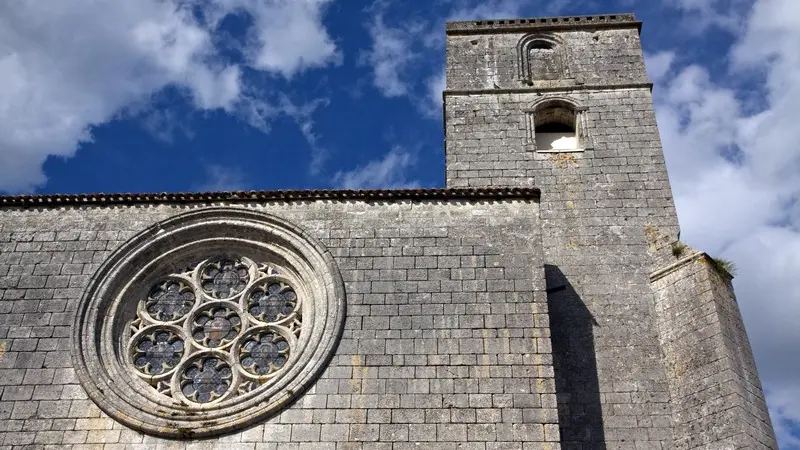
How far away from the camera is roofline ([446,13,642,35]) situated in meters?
15.3

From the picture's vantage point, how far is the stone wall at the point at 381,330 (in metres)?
8.72

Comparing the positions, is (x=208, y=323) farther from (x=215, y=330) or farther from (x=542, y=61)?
(x=542, y=61)

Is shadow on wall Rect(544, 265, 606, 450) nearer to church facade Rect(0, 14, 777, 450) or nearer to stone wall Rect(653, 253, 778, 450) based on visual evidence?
church facade Rect(0, 14, 777, 450)

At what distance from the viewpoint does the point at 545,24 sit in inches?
608

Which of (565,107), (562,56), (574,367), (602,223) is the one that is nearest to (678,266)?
(602,223)

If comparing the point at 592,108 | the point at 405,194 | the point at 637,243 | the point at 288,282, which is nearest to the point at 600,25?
the point at 592,108

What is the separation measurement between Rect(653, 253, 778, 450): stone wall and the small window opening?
3.43 meters

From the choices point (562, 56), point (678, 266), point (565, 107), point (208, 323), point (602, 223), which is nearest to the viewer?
point (208, 323)

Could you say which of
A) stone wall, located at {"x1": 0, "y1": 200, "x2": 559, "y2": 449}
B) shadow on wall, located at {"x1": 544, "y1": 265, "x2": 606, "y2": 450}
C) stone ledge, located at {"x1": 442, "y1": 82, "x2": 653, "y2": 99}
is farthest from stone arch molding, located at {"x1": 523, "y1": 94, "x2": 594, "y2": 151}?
stone wall, located at {"x1": 0, "y1": 200, "x2": 559, "y2": 449}

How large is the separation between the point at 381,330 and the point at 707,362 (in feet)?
11.9

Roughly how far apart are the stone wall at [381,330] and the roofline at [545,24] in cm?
583

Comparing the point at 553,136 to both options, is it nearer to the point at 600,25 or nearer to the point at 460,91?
the point at 460,91

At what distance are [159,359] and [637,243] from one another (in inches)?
245

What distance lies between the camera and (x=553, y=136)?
14016mm
